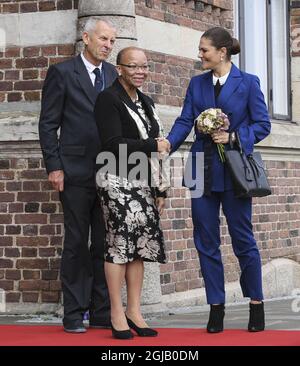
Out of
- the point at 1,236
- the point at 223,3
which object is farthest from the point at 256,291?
the point at 223,3

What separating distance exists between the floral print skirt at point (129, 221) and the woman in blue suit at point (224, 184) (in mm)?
349

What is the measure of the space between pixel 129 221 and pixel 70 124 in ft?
3.27

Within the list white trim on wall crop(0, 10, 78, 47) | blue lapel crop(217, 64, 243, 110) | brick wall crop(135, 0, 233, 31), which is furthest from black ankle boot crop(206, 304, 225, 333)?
brick wall crop(135, 0, 233, 31)

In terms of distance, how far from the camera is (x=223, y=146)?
833cm

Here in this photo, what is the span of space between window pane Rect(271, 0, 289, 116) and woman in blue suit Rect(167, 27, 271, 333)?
5.32m

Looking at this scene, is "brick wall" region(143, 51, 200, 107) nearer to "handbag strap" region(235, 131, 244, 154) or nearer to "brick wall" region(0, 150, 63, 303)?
"brick wall" region(0, 150, 63, 303)

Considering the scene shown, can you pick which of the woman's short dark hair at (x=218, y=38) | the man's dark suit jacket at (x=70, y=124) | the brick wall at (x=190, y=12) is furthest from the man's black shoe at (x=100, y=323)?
the brick wall at (x=190, y=12)

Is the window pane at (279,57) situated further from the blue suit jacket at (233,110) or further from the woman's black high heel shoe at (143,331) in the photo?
the woman's black high heel shoe at (143,331)

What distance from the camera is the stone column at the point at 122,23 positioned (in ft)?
33.2

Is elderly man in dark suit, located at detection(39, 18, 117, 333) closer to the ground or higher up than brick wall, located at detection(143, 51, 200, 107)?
closer to the ground

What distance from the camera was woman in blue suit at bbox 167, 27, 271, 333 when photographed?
27.5 ft
